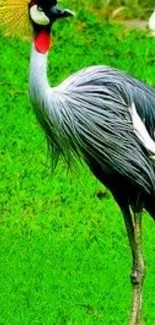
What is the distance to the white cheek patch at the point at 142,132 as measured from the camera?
263 inches

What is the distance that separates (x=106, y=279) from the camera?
824cm

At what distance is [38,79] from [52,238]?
266 centimetres

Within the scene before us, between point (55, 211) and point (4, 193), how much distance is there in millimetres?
484

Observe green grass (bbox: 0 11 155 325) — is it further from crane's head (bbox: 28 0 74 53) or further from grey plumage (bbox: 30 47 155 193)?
crane's head (bbox: 28 0 74 53)

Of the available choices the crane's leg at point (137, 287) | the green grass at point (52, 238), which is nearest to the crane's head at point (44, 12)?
the green grass at point (52, 238)

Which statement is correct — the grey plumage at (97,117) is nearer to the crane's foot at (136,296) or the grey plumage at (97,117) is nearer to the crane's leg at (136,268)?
the crane's leg at (136,268)

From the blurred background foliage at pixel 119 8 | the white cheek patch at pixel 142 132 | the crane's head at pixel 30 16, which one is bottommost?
the blurred background foliage at pixel 119 8

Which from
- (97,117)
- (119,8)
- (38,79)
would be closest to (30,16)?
(38,79)

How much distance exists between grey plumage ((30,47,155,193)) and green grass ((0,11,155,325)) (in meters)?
0.34

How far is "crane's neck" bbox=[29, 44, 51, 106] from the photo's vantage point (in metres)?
6.37

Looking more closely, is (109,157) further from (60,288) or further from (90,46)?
(90,46)

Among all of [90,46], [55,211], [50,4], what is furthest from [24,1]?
[90,46]

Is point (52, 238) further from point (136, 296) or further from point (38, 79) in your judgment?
point (38, 79)

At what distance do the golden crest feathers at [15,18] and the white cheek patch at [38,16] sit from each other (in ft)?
0.25
